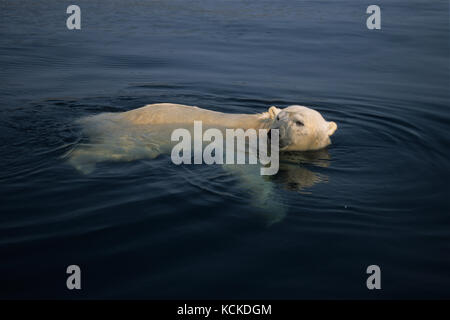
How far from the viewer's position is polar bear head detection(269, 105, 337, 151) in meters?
7.61

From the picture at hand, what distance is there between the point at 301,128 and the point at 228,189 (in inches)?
78.7

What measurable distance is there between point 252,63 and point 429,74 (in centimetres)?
525

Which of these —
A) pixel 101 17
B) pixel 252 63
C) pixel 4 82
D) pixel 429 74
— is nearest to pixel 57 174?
pixel 4 82

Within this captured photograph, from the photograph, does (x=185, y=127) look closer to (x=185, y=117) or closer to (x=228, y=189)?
(x=185, y=117)

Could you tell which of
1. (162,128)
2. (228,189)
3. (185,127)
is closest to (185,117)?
(185,127)

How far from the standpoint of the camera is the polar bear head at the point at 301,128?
761 centimetres

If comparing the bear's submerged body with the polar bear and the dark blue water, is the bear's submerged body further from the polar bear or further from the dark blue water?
the dark blue water

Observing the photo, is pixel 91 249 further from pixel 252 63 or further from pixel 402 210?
pixel 252 63

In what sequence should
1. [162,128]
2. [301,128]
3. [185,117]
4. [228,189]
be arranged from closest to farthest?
[228,189]
[301,128]
[162,128]
[185,117]

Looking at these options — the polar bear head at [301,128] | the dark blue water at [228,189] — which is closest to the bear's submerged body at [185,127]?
the polar bear head at [301,128]

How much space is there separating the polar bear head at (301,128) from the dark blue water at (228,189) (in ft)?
0.89

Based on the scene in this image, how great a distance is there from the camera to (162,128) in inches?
323

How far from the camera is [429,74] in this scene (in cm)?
1352

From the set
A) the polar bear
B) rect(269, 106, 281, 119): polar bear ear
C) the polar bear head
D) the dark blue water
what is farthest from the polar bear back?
the dark blue water
